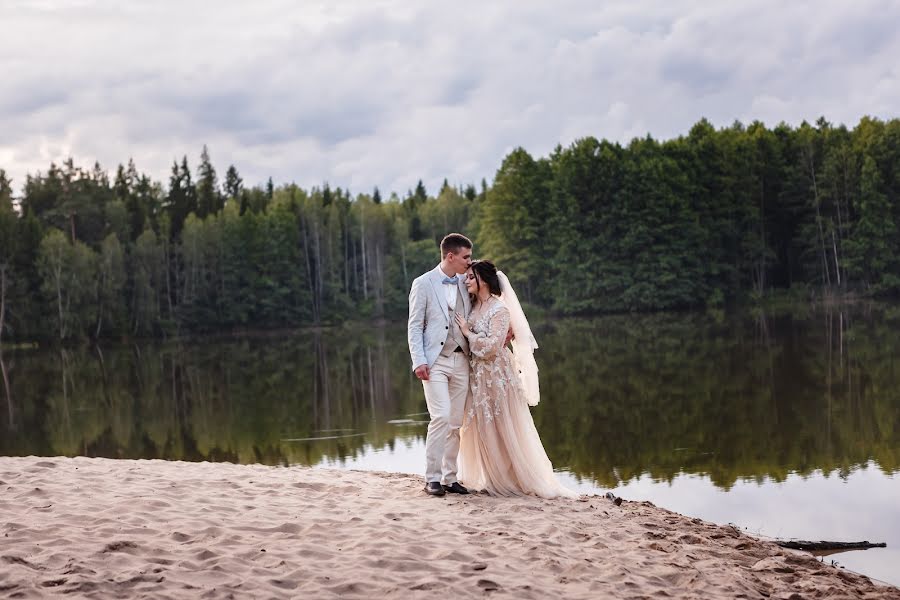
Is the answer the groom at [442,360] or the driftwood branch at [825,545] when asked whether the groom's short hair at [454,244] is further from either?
the driftwood branch at [825,545]

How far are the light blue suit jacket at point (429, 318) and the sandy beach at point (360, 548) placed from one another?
1.40 m

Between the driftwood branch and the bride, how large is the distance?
6.61 ft

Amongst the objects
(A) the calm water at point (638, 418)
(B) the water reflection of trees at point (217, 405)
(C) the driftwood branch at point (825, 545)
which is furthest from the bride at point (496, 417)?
(B) the water reflection of trees at point (217, 405)

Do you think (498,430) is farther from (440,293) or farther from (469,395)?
(440,293)

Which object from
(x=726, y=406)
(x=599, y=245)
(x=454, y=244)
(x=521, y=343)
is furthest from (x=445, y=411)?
(x=599, y=245)

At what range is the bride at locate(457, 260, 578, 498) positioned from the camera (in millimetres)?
8578

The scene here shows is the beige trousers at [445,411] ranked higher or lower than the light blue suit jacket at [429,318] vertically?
lower

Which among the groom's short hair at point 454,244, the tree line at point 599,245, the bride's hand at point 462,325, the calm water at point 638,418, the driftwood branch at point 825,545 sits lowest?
the driftwood branch at point 825,545

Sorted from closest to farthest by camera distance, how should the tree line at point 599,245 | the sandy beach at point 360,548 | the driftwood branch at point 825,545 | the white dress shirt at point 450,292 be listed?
the sandy beach at point 360,548 < the driftwood branch at point 825,545 < the white dress shirt at point 450,292 < the tree line at point 599,245

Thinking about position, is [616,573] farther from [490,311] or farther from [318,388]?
[318,388]

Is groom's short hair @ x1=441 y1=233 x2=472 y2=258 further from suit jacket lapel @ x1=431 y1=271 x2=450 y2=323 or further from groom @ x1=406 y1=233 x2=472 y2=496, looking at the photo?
suit jacket lapel @ x1=431 y1=271 x2=450 y2=323

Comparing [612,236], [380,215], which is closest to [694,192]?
[612,236]

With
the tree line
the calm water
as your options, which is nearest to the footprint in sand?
the calm water

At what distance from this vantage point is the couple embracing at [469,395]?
8531mm
